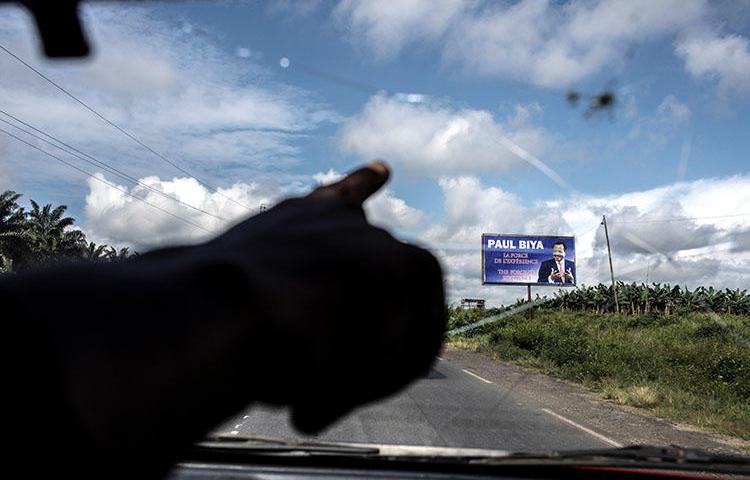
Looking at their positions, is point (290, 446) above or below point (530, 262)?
below

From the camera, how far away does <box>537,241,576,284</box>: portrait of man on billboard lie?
138 feet

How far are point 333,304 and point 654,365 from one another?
24.2 m

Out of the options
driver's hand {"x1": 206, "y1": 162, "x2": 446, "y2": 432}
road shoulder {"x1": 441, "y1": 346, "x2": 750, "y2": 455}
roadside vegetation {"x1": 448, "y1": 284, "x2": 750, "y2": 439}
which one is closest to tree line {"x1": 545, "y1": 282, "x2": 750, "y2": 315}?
roadside vegetation {"x1": 448, "y1": 284, "x2": 750, "y2": 439}

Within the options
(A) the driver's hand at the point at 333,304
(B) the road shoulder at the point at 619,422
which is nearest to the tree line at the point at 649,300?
(B) the road shoulder at the point at 619,422

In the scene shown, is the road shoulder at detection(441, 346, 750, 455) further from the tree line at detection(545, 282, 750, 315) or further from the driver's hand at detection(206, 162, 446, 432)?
the tree line at detection(545, 282, 750, 315)

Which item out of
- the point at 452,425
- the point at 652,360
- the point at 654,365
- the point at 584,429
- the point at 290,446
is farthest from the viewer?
the point at 652,360

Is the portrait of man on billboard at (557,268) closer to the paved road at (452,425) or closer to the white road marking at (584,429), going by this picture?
the paved road at (452,425)

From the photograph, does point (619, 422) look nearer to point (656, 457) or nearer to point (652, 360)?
point (656, 457)

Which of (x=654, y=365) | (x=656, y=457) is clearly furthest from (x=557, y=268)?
(x=656, y=457)

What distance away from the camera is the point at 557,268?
42.3 metres

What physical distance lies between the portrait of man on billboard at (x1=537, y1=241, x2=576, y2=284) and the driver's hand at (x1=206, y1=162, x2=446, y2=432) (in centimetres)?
4217

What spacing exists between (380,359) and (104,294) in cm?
31

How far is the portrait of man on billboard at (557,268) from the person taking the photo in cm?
4194

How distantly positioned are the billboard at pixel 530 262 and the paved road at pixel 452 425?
30.8 metres
